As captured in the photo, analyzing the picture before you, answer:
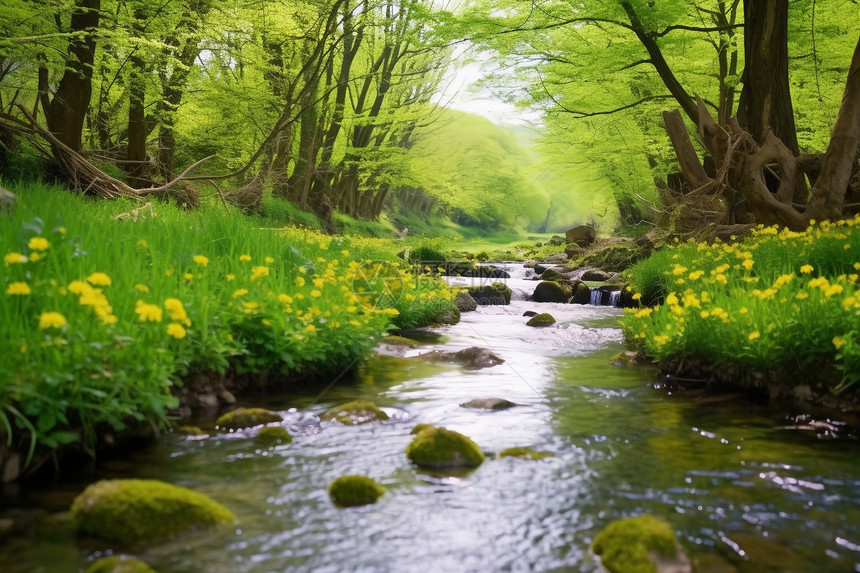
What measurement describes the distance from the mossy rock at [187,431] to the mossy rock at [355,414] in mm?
776

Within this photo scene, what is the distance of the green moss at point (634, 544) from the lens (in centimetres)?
222

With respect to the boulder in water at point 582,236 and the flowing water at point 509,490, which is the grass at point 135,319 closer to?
the flowing water at point 509,490

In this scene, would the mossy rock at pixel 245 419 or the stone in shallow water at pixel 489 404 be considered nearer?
the mossy rock at pixel 245 419

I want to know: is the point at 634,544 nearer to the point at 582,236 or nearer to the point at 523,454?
the point at 523,454

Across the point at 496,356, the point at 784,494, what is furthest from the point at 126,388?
the point at 496,356

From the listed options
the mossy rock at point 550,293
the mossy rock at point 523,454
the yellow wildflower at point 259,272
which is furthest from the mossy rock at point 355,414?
the mossy rock at point 550,293

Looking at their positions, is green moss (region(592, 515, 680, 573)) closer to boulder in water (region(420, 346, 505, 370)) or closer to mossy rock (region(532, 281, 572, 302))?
boulder in water (region(420, 346, 505, 370))

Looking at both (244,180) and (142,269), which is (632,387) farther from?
(244,180)

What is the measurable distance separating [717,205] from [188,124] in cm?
1313

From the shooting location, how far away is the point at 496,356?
648cm

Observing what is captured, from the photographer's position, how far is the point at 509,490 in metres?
2.95

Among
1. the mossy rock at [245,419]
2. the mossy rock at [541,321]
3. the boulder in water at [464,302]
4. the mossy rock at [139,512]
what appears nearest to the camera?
the mossy rock at [139,512]

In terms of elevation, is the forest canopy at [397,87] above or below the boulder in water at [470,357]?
above

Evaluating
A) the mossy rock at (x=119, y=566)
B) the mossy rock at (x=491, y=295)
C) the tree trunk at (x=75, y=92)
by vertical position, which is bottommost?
the mossy rock at (x=491, y=295)
